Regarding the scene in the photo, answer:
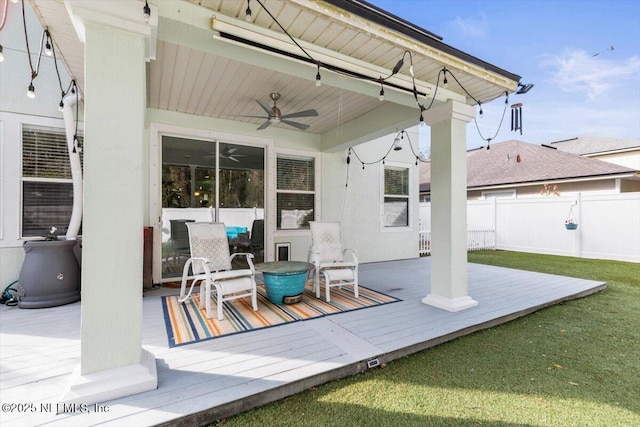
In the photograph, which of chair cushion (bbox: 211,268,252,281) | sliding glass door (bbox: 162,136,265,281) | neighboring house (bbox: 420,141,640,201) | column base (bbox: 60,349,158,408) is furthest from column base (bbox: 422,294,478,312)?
neighboring house (bbox: 420,141,640,201)

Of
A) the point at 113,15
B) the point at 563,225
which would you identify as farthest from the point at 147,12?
the point at 563,225

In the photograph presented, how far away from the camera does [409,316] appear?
343cm

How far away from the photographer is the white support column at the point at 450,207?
368 cm

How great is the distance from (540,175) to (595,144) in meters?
9.47

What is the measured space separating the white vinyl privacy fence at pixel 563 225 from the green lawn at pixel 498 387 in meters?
6.44

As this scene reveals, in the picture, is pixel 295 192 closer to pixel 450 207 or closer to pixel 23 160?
pixel 450 207

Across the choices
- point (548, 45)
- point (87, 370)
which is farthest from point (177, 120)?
point (548, 45)

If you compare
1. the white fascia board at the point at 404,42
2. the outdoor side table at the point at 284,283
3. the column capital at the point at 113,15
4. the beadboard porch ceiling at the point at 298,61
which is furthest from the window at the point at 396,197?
the column capital at the point at 113,15

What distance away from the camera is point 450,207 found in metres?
3.68

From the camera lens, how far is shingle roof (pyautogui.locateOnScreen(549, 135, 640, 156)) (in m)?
14.4

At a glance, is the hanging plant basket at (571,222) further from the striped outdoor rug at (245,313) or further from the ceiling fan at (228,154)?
the ceiling fan at (228,154)

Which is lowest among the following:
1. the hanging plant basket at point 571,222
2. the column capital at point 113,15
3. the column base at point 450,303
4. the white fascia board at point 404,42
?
the column base at point 450,303

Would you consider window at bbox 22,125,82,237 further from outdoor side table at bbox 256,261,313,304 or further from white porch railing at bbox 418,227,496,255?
white porch railing at bbox 418,227,496,255

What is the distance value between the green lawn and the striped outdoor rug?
118 centimetres
